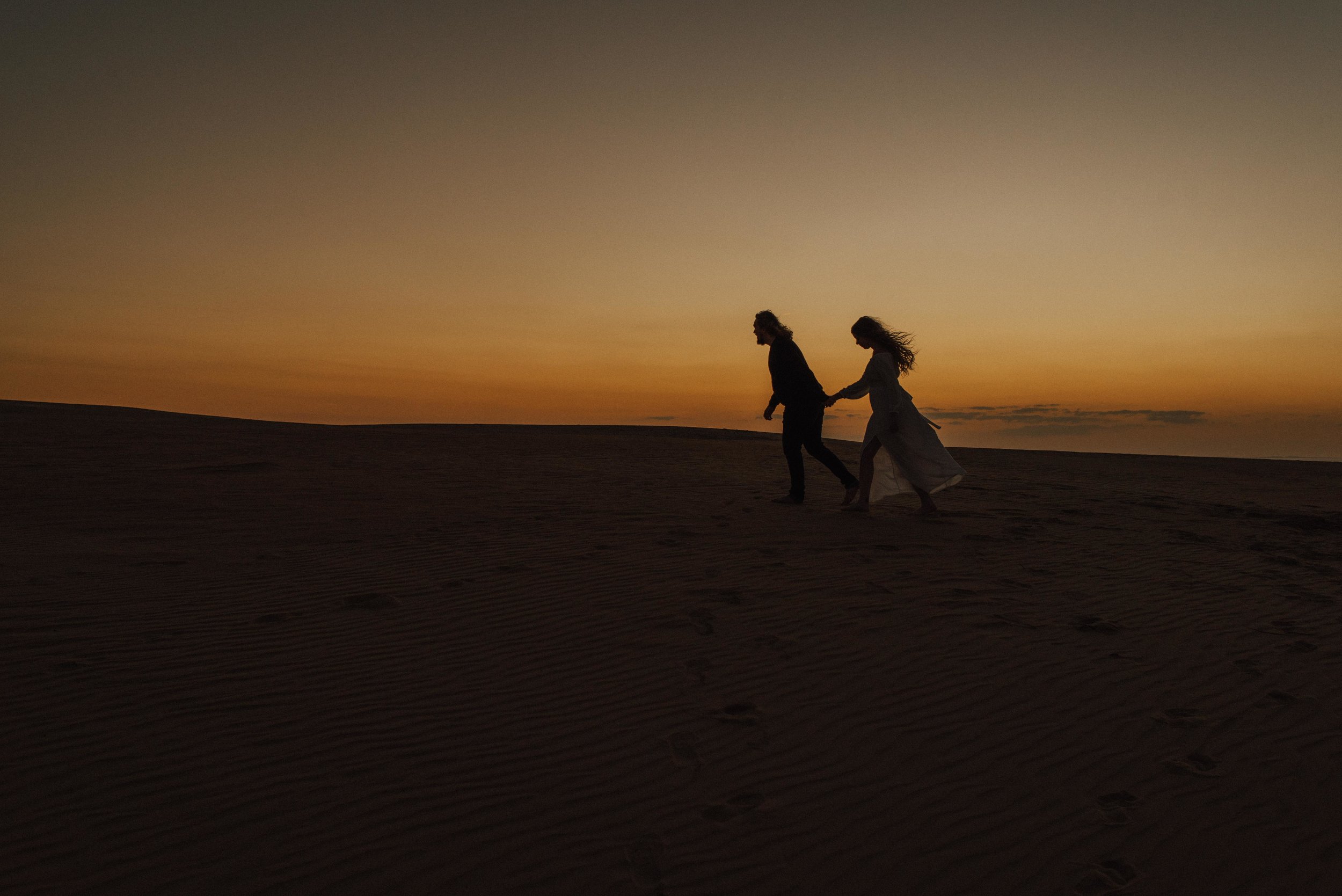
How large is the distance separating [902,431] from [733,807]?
20.7 ft

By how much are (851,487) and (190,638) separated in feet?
23.4

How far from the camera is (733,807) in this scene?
9.66 ft

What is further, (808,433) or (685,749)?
(808,433)

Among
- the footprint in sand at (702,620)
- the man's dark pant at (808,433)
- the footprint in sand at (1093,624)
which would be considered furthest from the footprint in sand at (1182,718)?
the man's dark pant at (808,433)

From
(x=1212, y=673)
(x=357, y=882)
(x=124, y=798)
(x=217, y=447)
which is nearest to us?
(x=357, y=882)

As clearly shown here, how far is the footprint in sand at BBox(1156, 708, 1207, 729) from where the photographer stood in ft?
12.0

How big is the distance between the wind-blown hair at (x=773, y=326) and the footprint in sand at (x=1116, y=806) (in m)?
6.88

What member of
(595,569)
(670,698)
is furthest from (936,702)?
(595,569)

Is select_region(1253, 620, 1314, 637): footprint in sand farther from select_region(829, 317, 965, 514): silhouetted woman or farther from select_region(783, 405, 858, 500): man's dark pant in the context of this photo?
select_region(783, 405, 858, 500): man's dark pant

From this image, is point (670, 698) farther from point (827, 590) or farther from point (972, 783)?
point (827, 590)

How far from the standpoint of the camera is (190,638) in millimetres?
4508

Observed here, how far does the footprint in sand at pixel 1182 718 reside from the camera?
366 cm

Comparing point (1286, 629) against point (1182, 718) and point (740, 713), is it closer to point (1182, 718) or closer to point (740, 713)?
point (1182, 718)

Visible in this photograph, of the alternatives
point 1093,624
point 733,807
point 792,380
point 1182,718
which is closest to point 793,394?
point 792,380
